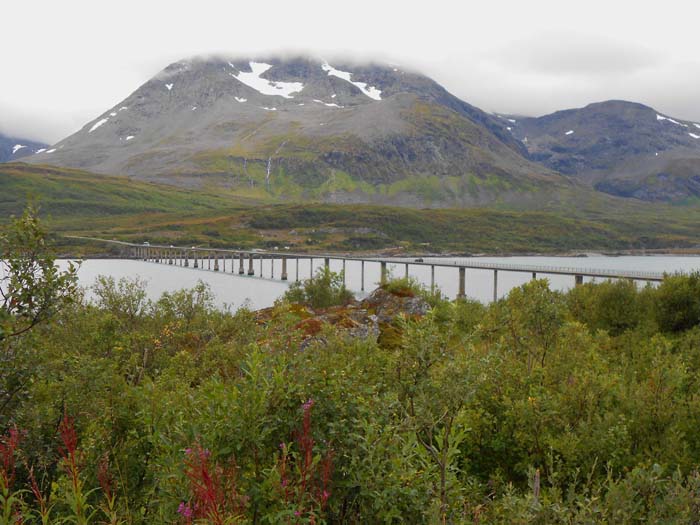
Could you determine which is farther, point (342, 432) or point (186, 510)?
point (342, 432)

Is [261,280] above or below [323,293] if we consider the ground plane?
below

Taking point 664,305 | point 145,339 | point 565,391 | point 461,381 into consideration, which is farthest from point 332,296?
point 461,381

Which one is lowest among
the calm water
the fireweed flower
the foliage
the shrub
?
the calm water

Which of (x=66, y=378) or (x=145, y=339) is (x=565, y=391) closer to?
(x=66, y=378)

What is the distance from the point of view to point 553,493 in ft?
20.8

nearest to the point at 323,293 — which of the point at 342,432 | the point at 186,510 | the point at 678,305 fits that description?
the point at 678,305

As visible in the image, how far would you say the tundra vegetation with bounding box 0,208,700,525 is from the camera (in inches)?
221

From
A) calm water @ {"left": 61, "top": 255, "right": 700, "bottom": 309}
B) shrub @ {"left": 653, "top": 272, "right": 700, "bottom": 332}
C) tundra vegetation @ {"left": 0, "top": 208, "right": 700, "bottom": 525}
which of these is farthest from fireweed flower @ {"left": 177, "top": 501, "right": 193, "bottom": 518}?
calm water @ {"left": 61, "top": 255, "right": 700, "bottom": 309}

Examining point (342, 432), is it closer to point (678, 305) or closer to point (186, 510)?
point (186, 510)

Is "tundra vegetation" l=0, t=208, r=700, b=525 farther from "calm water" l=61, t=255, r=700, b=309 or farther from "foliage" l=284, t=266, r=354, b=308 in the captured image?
"calm water" l=61, t=255, r=700, b=309

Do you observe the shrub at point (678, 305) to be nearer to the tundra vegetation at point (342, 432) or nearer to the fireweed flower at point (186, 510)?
the tundra vegetation at point (342, 432)

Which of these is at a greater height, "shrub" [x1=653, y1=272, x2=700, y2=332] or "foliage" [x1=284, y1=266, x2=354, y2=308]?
"shrub" [x1=653, y1=272, x2=700, y2=332]

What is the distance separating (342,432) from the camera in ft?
20.9

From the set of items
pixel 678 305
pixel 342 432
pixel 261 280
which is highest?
pixel 342 432
